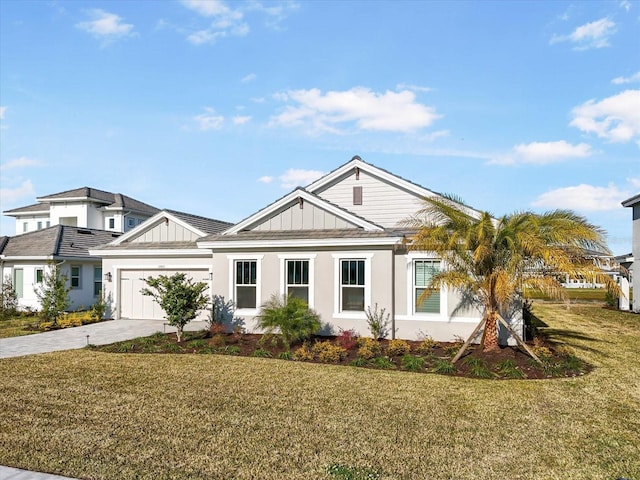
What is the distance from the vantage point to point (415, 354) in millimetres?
12117

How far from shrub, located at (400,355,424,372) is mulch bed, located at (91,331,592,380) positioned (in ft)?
0.08

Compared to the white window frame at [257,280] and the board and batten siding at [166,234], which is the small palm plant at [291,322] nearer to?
the white window frame at [257,280]

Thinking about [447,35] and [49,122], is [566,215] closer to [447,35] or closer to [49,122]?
[447,35]

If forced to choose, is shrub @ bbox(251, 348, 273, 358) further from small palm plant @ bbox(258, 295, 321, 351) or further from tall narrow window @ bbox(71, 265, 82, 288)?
tall narrow window @ bbox(71, 265, 82, 288)

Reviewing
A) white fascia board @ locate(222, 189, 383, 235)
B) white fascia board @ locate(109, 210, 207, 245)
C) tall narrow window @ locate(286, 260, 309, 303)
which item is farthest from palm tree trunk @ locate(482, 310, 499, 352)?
white fascia board @ locate(109, 210, 207, 245)

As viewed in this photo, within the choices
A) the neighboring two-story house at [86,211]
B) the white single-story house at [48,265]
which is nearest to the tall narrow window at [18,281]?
the white single-story house at [48,265]

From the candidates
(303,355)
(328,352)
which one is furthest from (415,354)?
(303,355)

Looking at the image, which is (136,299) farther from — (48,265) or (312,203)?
(312,203)

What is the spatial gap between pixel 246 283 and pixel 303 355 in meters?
4.55

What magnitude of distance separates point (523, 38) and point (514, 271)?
28.6ft

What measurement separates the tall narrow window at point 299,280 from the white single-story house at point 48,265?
12.5m

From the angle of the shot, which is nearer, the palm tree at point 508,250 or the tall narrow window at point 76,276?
the palm tree at point 508,250

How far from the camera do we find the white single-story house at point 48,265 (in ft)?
75.3

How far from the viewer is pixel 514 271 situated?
11102 mm
